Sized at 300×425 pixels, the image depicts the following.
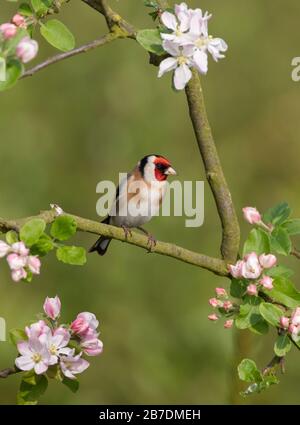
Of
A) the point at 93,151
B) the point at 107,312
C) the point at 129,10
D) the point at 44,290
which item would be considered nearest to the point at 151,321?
the point at 107,312

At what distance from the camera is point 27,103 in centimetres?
521

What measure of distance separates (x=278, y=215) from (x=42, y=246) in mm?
645

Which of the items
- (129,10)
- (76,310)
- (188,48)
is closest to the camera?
(188,48)

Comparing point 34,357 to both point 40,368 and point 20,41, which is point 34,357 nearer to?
point 40,368

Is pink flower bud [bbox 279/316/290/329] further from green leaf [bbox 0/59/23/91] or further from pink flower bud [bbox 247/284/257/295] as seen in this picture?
green leaf [bbox 0/59/23/91]

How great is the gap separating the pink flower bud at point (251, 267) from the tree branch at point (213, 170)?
1.26ft

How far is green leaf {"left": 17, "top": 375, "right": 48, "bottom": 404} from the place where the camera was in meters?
2.27

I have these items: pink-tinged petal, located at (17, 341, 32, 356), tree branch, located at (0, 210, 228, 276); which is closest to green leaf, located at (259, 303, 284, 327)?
tree branch, located at (0, 210, 228, 276)

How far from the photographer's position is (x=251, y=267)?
231 centimetres

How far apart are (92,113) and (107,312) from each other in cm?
107

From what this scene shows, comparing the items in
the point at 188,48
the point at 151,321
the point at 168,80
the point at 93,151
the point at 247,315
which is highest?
the point at 168,80

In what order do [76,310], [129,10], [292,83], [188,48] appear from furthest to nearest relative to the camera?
1. [292,83]
2. [129,10]
3. [76,310]
4. [188,48]

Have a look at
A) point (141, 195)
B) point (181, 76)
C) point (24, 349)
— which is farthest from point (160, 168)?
point (24, 349)

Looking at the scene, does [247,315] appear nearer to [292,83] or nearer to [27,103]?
[27,103]
